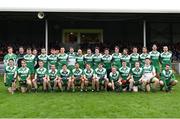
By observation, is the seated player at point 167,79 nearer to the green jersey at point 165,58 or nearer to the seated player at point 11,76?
the green jersey at point 165,58

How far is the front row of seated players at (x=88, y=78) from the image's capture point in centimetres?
1447

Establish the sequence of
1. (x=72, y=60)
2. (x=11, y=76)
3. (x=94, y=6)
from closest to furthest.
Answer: (x=11, y=76) < (x=72, y=60) < (x=94, y=6)

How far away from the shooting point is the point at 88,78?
14555 mm

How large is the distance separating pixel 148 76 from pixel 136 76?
0.35m

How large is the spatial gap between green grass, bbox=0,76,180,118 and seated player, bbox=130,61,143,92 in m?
0.47

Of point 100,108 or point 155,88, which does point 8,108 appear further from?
point 155,88

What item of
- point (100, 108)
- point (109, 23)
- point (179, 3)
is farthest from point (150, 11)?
point (100, 108)

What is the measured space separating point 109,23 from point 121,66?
386 inches

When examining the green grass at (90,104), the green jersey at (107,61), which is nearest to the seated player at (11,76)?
the green grass at (90,104)

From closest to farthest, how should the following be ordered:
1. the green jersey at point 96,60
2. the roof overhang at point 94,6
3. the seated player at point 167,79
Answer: the seated player at point 167,79, the green jersey at point 96,60, the roof overhang at point 94,6

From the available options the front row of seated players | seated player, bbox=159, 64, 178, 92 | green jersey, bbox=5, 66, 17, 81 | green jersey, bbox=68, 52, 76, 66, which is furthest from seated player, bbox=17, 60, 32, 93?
seated player, bbox=159, 64, 178, 92

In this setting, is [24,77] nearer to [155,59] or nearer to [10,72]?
[10,72]

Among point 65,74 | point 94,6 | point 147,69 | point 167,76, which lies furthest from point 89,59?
point 94,6

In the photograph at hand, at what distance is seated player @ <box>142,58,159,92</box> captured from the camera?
1459 centimetres
